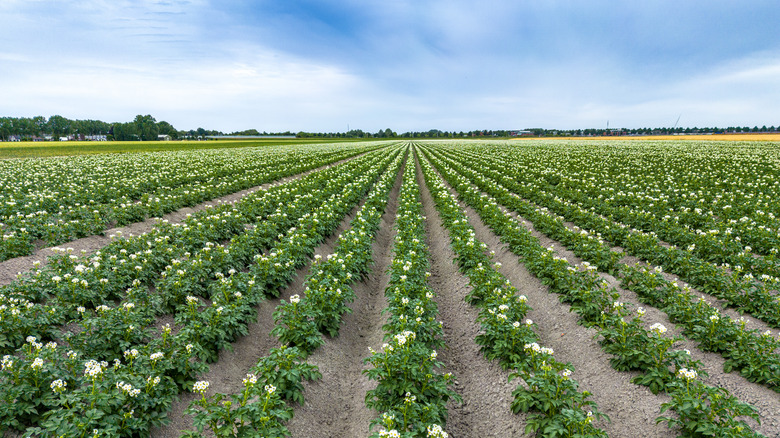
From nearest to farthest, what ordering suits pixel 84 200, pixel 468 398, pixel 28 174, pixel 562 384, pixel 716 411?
pixel 716 411 → pixel 562 384 → pixel 468 398 → pixel 84 200 → pixel 28 174

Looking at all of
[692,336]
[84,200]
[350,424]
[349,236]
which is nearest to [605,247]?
[692,336]

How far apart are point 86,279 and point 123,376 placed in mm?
3560

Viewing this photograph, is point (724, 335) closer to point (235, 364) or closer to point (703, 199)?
point (235, 364)

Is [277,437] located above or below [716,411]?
below

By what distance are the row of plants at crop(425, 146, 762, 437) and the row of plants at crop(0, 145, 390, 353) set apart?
766cm

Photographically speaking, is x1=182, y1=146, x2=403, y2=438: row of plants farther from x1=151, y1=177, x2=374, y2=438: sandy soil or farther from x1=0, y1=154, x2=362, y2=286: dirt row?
x1=0, y1=154, x2=362, y2=286: dirt row

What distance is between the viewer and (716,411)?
3.91 m

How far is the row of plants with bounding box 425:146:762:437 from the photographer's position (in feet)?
12.9

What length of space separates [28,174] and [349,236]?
23.0m

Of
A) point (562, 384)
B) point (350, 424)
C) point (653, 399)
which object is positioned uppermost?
point (562, 384)

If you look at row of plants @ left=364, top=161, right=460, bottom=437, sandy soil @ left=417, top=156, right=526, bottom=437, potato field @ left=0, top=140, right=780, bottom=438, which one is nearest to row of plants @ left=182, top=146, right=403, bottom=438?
potato field @ left=0, top=140, right=780, bottom=438

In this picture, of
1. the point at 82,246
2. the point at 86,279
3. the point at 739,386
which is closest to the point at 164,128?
the point at 82,246

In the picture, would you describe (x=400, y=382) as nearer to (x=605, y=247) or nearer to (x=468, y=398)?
(x=468, y=398)

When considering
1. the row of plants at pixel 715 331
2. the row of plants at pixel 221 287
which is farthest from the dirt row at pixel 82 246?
the row of plants at pixel 715 331
